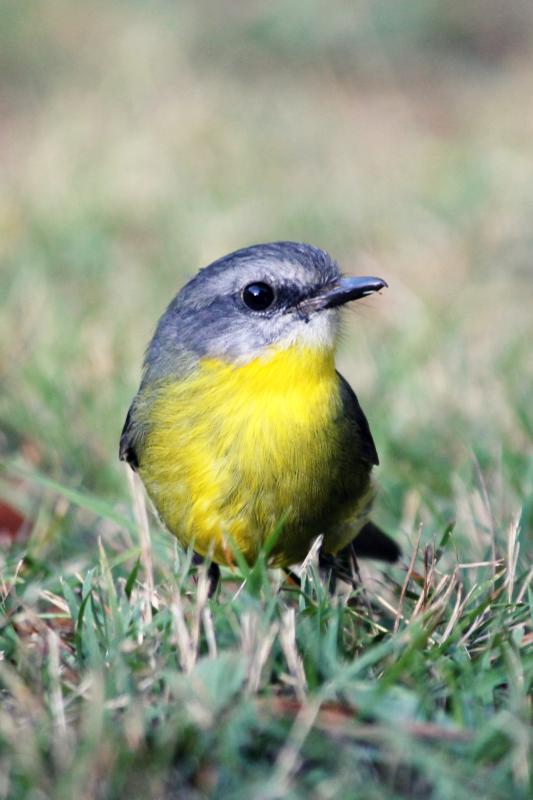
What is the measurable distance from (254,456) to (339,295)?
64 cm

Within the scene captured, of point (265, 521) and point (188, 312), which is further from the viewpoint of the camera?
point (188, 312)

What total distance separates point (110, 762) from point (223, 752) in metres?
0.24

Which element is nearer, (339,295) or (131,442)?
(339,295)

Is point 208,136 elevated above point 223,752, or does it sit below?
above

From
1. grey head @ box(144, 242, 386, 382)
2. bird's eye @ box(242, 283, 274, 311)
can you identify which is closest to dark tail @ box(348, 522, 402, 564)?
grey head @ box(144, 242, 386, 382)

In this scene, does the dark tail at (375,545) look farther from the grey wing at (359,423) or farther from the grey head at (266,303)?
the grey head at (266,303)

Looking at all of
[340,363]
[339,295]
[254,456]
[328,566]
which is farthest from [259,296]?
[340,363]

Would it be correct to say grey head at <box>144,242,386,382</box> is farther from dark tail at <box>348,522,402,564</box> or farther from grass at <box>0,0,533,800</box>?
dark tail at <box>348,522,402,564</box>

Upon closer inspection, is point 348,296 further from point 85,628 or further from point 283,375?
point 85,628

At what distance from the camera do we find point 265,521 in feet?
12.1

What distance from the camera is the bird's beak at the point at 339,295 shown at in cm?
387

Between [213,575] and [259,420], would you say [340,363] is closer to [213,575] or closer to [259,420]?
[213,575]

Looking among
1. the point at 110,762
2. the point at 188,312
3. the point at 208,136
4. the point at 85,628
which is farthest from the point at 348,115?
the point at 110,762

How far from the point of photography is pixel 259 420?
367 centimetres
